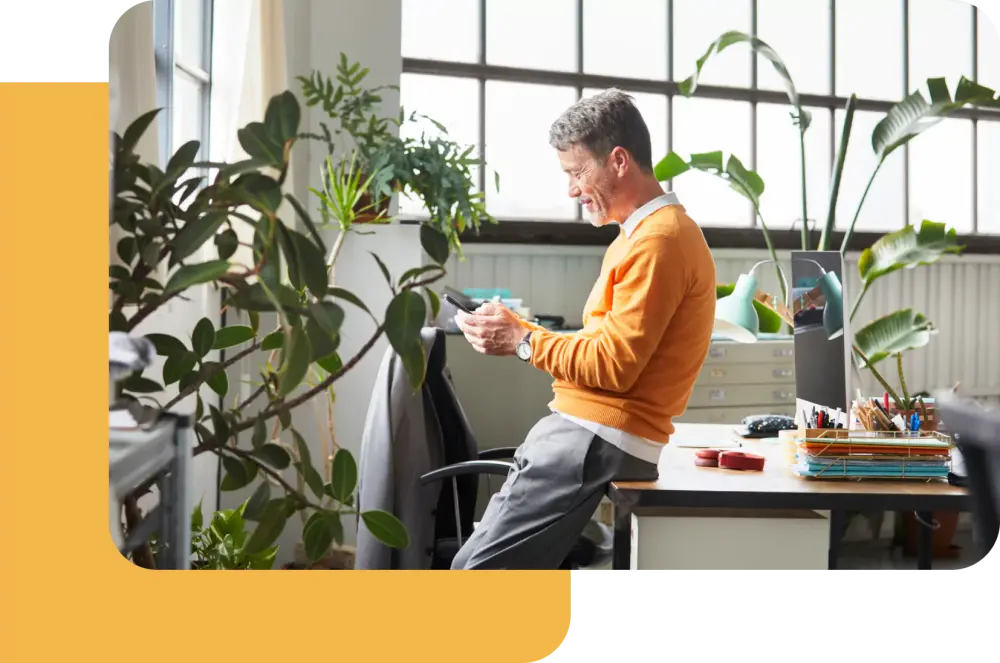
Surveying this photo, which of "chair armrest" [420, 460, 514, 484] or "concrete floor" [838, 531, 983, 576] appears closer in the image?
"chair armrest" [420, 460, 514, 484]

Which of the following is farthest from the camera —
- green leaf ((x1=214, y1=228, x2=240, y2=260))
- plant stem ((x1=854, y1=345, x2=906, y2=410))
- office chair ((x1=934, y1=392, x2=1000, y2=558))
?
plant stem ((x1=854, y1=345, x2=906, y2=410))

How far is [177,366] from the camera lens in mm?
1060

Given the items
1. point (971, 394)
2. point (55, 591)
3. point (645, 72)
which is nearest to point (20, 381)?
point (55, 591)

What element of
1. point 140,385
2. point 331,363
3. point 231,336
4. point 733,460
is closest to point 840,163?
point 733,460

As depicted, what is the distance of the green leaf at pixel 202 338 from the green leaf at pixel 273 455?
0.44 feet

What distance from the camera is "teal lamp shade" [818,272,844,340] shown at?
3.79ft

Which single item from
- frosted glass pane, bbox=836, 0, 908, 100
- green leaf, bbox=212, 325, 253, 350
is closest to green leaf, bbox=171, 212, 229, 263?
green leaf, bbox=212, 325, 253, 350

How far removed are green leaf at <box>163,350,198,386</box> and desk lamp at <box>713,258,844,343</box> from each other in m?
0.64

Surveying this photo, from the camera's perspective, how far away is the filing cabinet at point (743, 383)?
44.7 inches

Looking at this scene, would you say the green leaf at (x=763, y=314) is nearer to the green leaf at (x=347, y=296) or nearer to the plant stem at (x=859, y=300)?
the plant stem at (x=859, y=300)

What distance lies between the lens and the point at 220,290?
1034 millimetres

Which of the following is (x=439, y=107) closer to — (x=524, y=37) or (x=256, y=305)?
(x=524, y=37)

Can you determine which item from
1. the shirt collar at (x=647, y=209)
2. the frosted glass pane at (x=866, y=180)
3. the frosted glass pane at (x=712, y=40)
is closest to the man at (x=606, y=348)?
the shirt collar at (x=647, y=209)

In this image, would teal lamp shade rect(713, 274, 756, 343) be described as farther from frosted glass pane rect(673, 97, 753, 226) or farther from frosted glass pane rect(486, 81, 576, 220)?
frosted glass pane rect(486, 81, 576, 220)
